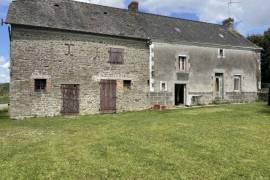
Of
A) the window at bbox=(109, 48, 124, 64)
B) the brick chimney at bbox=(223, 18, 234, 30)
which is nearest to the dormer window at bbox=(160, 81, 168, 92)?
the window at bbox=(109, 48, 124, 64)

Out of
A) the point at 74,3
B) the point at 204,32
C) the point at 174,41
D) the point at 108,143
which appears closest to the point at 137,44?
the point at 174,41

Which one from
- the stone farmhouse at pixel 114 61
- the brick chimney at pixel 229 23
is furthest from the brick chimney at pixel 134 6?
A: the brick chimney at pixel 229 23

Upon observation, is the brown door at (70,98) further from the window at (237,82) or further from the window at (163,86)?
the window at (237,82)

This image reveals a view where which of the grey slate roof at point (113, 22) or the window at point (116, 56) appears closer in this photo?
the grey slate roof at point (113, 22)

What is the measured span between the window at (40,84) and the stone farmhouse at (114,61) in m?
0.06

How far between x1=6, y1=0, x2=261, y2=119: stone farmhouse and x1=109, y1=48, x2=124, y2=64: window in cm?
7

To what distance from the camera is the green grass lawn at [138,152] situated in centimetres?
662

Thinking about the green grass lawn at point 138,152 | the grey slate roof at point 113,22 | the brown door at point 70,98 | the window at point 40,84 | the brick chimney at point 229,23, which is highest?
the brick chimney at point 229,23

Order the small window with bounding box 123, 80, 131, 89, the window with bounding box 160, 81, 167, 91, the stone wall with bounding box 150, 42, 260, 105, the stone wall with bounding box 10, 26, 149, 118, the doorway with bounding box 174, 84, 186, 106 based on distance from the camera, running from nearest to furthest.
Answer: the stone wall with bounding box 10, 26, 149, 118 → the small window with bounding box 123, 80, 131, 89 → the window with bounding box 160, 81, 167, 91 → the stone wall with bounding box 150, 42, 260, 105 → the doorway with bounding box 174, 84, 186, 106

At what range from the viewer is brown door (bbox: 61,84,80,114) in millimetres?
18078

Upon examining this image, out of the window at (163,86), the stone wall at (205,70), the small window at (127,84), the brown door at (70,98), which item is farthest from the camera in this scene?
the stone wall at (205,70)

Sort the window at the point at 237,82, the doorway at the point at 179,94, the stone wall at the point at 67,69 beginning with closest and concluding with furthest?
the stone wall at the point at 67,69 < the doorway at the point at 179,94 < the window at the point at 237,82

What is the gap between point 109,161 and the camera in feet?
24.4

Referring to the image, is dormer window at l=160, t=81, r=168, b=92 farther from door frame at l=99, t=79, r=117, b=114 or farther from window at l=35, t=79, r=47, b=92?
window at l=35, t=79, r=47, b=92
